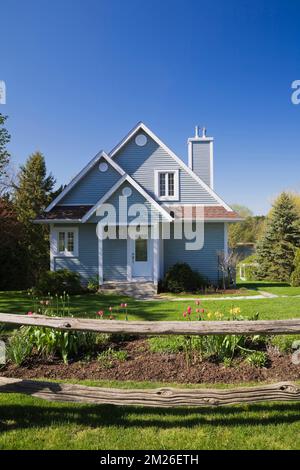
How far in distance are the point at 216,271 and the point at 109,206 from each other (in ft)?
20.9

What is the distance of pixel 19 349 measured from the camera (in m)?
5.47

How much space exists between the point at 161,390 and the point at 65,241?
A: 15.3 metres

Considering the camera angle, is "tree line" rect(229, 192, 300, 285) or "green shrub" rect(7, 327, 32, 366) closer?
"green shrub" rect(7, 327, 32, 366)

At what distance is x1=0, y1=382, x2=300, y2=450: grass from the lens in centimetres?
349

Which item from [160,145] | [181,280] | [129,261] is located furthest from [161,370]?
[160,145]

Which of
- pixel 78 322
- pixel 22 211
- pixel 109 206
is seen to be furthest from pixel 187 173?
pixel 78 322

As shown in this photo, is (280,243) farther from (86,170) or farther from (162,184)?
(86,170)

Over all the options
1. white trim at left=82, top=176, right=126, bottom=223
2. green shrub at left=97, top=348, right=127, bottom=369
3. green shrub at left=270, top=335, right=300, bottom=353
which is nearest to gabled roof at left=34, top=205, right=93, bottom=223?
white trim at left=82, top=176, right=126, bottom=223

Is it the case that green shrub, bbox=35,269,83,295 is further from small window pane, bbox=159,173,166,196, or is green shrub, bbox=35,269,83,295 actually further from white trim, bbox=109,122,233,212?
white trim, bbox=109,122,233,212

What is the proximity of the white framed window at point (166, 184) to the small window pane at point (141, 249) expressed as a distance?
115 inches

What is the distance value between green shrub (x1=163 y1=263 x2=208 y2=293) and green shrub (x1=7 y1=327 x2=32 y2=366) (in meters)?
11.4

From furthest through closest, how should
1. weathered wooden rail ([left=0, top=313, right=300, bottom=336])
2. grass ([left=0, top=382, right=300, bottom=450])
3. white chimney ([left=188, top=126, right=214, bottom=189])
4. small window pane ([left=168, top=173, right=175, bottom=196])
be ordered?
1. white chimney ([left=188, top=126, right=214, bottom=189])
2. small window pane ([left=168, top=173, right=175, bottom=196])
3. weathered wooden rail ([left=0, top=313, right=300, bottom=336])
4. grass ([left=0, top=382, right=300, bottom=450])

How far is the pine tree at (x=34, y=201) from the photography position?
81.8 feet

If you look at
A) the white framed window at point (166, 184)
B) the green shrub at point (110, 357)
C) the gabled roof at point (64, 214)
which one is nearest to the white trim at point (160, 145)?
the white framed window at point (166, 184)
